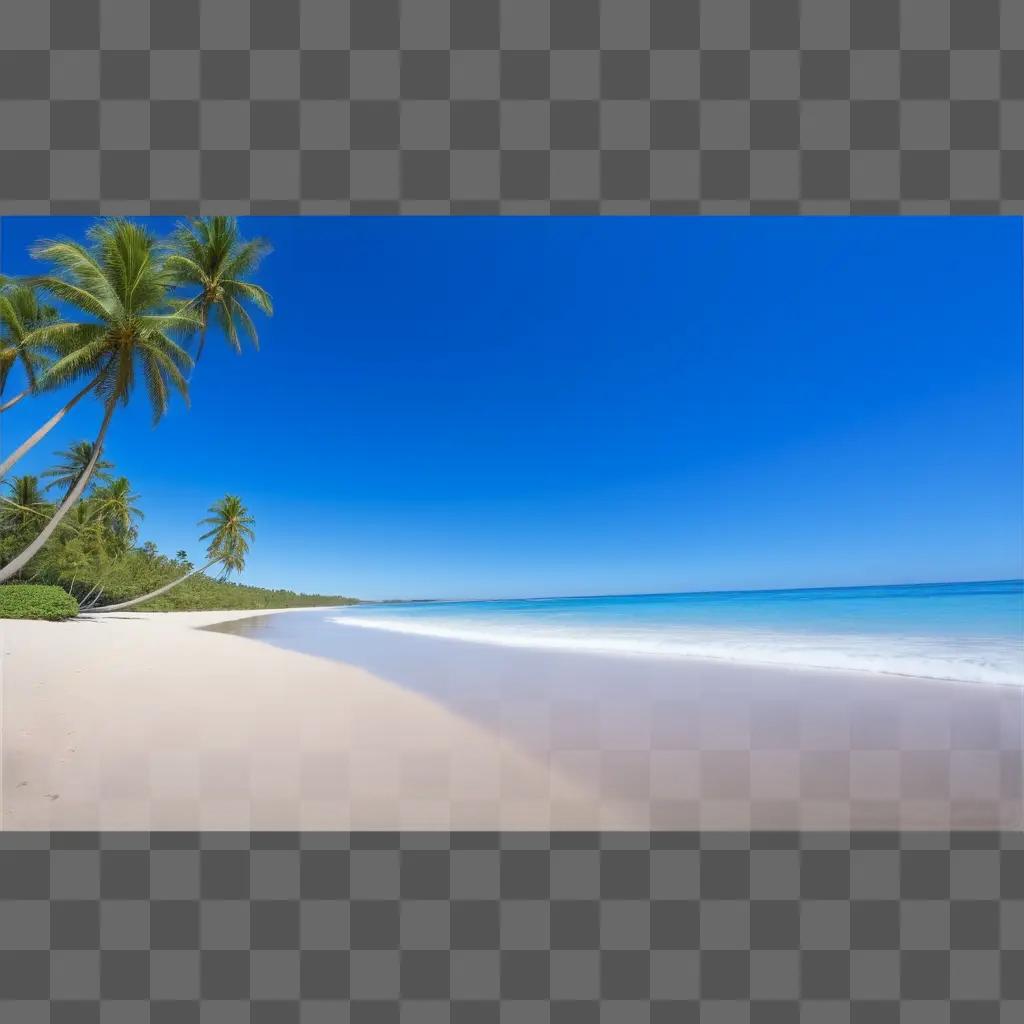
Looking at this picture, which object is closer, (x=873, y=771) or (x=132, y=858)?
(x=132, y=858)

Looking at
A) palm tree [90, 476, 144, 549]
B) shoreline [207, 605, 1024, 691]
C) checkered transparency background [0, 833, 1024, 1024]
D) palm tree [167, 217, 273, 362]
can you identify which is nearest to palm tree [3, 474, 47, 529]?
palm tree [90, 476, 144, 549]

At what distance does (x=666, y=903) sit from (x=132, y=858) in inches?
107

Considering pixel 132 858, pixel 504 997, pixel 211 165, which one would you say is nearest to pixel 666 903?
pixel 504 997

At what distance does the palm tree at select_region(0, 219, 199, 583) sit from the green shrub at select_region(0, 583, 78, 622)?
7099 millimetres

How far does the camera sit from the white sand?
267 cm

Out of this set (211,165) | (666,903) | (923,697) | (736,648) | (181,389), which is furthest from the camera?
(181,389)

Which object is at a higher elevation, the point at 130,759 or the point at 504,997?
the point at 130,759

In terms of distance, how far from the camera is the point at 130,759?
11.0 feet

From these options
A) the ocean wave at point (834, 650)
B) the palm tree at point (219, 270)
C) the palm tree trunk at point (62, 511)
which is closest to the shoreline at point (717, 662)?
the ocean wave at point (834, 650)

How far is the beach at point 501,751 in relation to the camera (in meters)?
2.72

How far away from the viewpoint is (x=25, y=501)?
2519 cm

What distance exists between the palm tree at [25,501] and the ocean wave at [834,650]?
26.7 m

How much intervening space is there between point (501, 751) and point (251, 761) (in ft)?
6.12

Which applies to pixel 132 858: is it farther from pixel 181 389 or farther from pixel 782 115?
pixel 181 389
